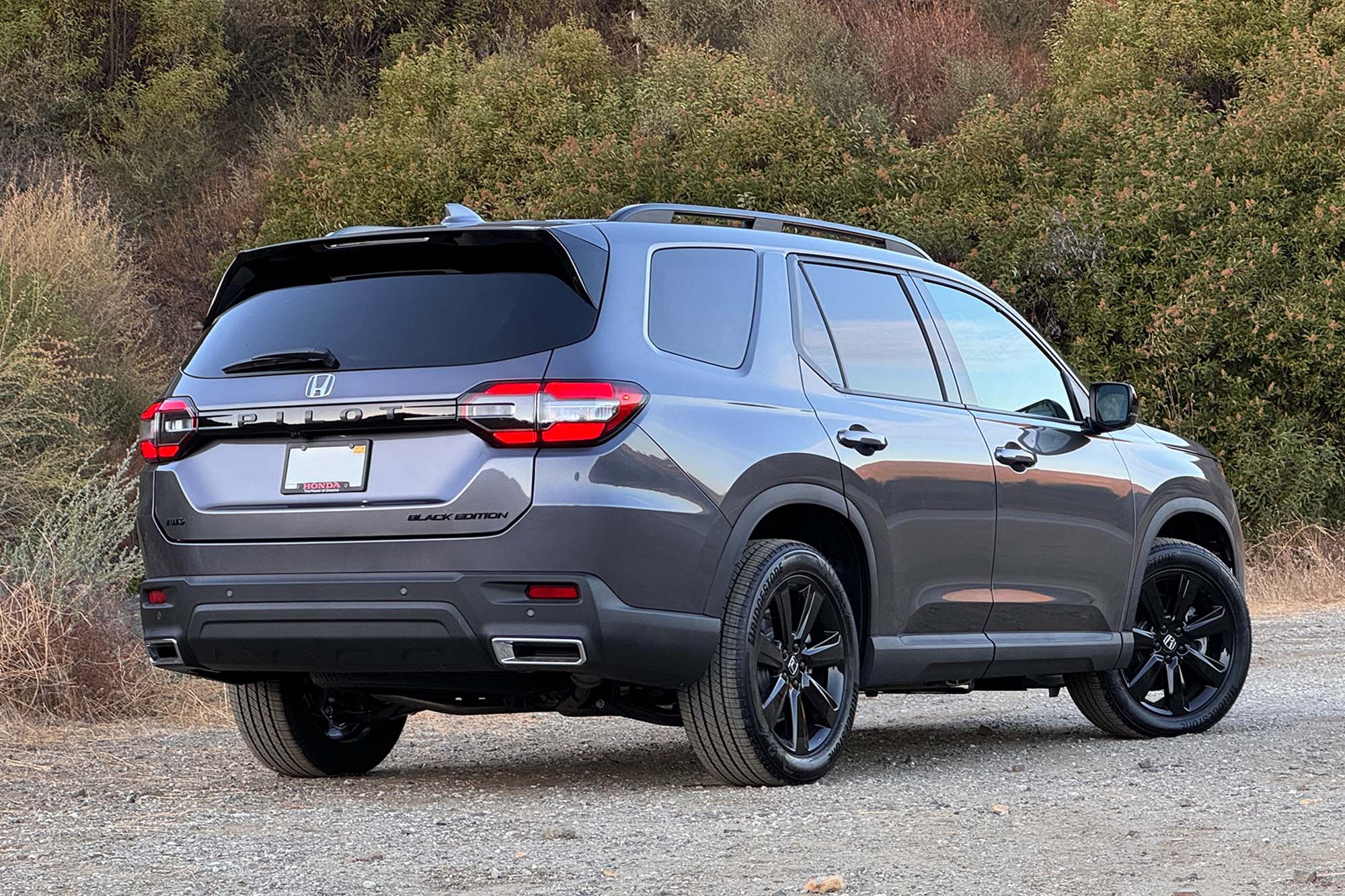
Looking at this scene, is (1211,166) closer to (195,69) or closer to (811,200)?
(811,200)

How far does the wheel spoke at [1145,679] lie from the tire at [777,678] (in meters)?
1.93

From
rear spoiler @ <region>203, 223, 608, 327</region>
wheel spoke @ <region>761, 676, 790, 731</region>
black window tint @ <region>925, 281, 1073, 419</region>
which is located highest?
rear spoiler @ <region>203, 223, 608, 327</region>

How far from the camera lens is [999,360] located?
301 inches

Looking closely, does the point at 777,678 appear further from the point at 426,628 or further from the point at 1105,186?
the point at 1105,186

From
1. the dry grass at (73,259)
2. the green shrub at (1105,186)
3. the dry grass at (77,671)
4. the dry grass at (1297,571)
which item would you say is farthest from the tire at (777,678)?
the dry grass at (73,259)

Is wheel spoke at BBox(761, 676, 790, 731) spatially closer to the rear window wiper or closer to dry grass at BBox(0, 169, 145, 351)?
the rear window wiper

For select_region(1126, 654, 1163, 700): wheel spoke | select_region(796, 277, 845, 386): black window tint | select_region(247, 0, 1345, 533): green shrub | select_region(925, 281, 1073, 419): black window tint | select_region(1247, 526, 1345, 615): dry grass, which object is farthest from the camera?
select_region(247, 0, 1345, 533): green shrub

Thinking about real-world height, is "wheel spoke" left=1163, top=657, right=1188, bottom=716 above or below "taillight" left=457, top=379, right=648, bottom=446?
below

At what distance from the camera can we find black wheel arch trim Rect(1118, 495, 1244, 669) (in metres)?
7.82

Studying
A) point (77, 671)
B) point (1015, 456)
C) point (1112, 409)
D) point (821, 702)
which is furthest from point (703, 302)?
point (77, 671)

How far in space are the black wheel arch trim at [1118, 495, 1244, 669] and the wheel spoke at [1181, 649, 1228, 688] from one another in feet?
1.24

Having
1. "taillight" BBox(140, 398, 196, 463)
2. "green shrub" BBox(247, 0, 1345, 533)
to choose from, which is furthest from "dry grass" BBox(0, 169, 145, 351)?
"taillight" BBox(140, 398, 196, 463)

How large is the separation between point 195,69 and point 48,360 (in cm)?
2554

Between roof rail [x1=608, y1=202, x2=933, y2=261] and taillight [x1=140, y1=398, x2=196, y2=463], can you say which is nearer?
taillight [x1=140, y1=398, x2=196, y2=463]
